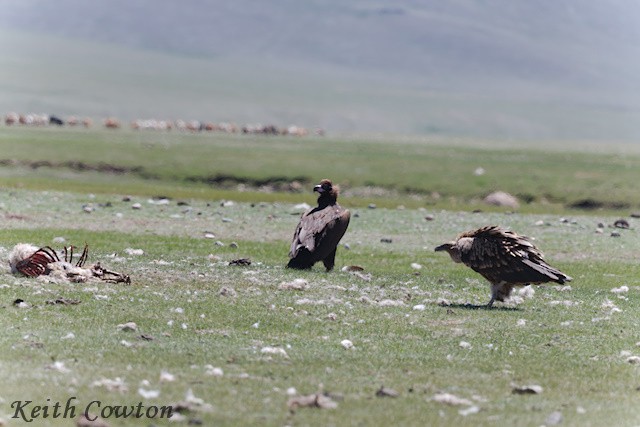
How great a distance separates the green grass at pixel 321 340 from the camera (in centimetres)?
1130

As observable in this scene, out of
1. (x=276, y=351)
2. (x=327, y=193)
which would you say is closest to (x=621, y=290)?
(x=327, y=193)

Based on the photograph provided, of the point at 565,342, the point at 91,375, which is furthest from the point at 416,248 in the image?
the point at 91,375

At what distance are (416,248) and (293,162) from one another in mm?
37914

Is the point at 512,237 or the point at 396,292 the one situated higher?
the point at 512,237

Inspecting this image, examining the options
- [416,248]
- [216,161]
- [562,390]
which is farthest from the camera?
[216,161]

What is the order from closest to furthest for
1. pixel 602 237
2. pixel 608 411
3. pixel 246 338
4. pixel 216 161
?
1. pixel 608 411
2. pixel 246 338
3. pixel 602 237
4. pixel 216 161

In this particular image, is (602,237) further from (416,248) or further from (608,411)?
(608,411)

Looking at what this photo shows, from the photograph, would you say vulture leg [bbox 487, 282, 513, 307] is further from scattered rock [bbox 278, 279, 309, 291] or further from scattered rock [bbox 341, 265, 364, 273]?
scattered rock [bbox 341, 265, 364, 273]

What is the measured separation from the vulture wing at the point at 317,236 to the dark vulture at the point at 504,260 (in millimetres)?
3273

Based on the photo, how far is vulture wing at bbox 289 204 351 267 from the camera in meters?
21.2

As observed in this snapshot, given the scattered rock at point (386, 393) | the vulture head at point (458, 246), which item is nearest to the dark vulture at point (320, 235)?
the vulture head at point (458, 246)

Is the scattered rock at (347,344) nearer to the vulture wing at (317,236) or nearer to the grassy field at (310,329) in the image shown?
the grassy field at (310,329)

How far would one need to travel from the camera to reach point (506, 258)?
17812 mm

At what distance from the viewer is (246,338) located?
567 inches
